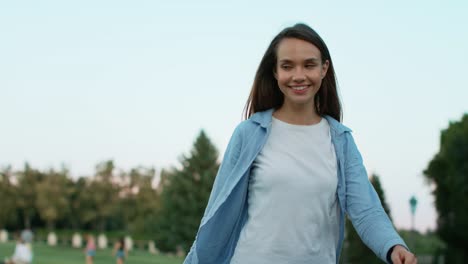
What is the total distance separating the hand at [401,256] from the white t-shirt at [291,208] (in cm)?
42

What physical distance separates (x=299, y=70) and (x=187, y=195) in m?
62.3

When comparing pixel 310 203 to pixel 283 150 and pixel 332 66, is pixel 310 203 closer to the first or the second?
pixel 283 150

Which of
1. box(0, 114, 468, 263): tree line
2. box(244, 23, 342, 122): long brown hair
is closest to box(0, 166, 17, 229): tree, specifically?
box(0, 114, 468, 263): tree line

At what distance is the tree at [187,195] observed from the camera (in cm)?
6353

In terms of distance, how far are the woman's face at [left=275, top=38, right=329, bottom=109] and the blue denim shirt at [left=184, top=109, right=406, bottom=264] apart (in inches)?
7.7

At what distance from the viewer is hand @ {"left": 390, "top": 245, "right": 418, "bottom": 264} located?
2.94 m

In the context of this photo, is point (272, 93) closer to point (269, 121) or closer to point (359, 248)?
point (269, 121)

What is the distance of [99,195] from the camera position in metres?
82.1

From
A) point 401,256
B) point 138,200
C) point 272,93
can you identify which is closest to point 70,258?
point 138,200

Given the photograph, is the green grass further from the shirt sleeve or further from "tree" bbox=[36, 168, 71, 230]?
the shirt sleeve

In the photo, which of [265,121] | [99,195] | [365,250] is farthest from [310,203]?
[99,195]

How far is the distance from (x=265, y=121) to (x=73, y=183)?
86.4 metres

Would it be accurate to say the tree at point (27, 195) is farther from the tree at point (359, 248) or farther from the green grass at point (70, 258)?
the tree at point (359, 248)

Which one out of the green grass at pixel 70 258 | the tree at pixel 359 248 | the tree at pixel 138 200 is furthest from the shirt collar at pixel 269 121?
the tree at pixel 138 200
